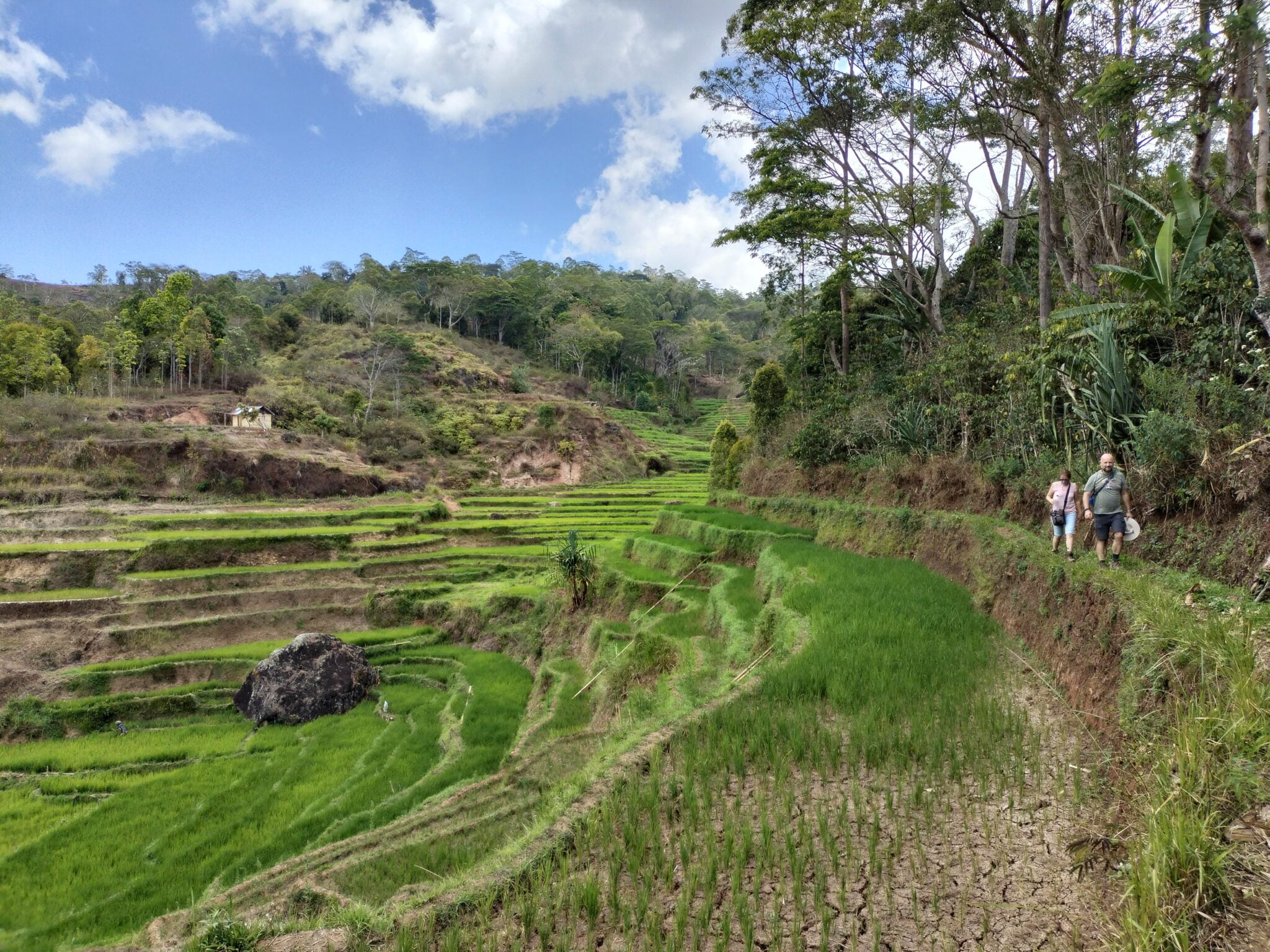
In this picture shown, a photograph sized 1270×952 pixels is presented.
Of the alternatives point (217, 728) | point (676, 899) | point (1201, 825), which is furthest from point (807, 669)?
point (217, 728)

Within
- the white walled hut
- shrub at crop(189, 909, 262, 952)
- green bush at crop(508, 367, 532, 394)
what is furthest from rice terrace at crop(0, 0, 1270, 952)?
green bush at crop(508, 367, 532, 394)

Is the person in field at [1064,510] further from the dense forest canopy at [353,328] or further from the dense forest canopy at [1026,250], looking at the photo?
the dense forest canopy at [353,328]

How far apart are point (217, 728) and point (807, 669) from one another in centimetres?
1176

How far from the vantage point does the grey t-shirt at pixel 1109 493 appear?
5859 millimetres

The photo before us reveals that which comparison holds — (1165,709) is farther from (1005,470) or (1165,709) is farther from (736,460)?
(736,460)

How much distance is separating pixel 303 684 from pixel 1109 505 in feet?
43.2

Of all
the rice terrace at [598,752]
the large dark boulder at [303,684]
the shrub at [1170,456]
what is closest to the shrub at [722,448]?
the rice terrace at [598,752]

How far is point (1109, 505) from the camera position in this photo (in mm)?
5895

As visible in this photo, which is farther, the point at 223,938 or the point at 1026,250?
the point at 1026,250

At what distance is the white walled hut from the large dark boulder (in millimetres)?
25497

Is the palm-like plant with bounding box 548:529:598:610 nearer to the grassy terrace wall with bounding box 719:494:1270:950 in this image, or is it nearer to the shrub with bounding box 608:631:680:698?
the shrub with bounding box 608:631:680:698

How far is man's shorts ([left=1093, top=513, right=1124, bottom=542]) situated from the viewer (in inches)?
229

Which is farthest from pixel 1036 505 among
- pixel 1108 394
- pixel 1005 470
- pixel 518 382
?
pixel 518 382

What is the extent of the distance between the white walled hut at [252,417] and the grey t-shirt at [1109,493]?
121 feet
